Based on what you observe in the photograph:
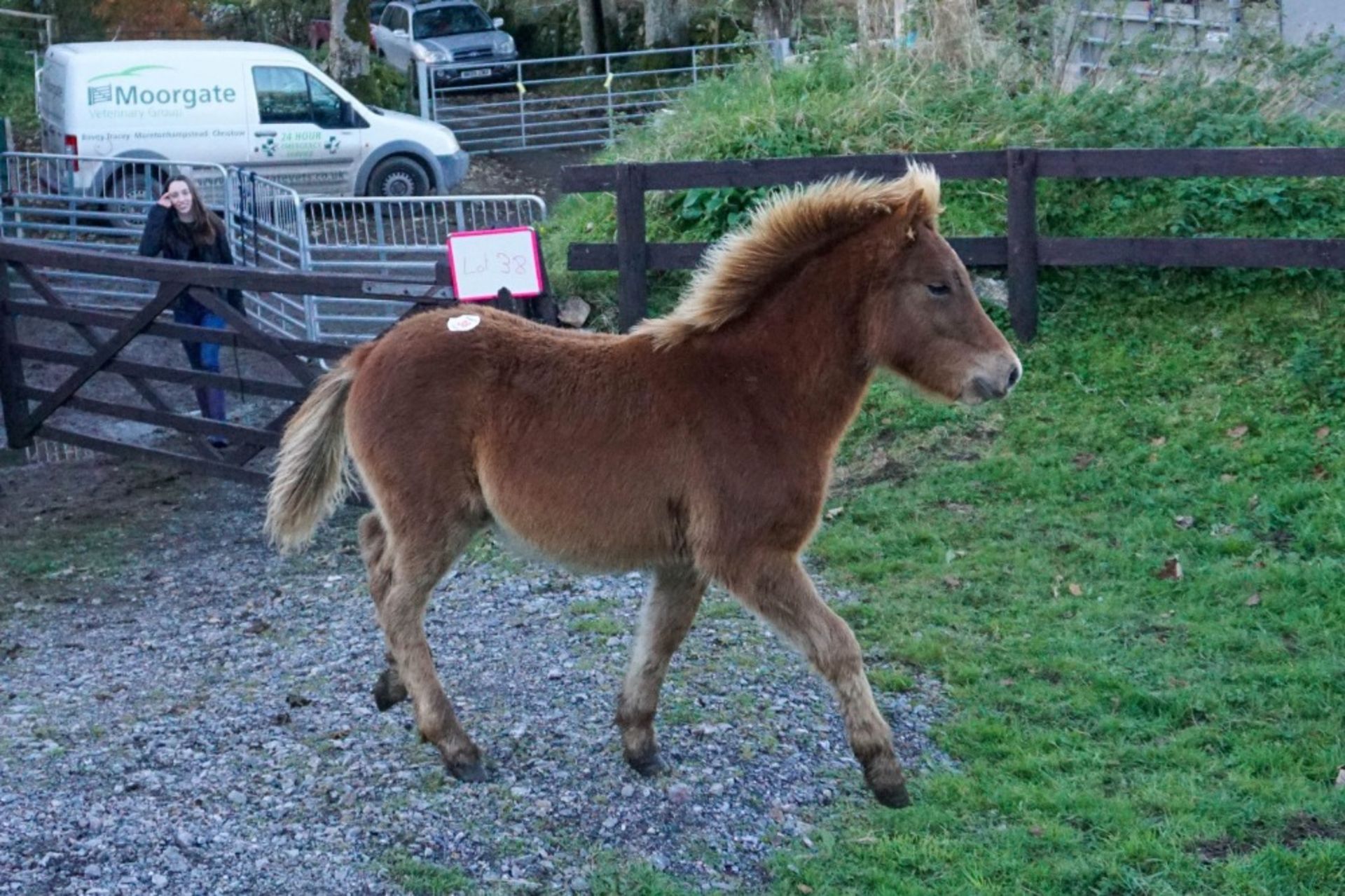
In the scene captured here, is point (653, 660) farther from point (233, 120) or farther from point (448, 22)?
point (448, 22)

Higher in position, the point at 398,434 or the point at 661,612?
the point at 398,434

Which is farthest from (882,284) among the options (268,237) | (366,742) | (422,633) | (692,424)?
(268,237)

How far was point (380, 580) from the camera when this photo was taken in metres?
6.23

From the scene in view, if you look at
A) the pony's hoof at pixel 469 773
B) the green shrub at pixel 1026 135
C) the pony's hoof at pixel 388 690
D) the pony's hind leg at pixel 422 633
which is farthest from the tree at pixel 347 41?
the pony's hoof at pixel 469 773

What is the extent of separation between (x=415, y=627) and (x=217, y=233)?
7.07 m

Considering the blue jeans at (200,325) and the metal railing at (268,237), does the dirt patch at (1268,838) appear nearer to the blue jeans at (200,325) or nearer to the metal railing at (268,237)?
the blue jeans at (200,325)

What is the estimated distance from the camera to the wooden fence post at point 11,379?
11492 mm

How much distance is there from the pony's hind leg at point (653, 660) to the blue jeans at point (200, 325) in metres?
6.87

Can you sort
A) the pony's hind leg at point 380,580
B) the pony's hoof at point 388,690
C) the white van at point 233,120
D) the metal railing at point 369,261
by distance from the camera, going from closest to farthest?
the pony's hind leg at point 380,580
the pony's hoof at point 388,690
the metal railing at point 369,261
the white van at point 233,120

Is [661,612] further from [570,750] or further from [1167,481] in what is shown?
[1167,481]

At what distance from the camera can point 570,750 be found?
6109 millimetres

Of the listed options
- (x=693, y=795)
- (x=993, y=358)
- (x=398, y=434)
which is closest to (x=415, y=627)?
(x=398, y=434)

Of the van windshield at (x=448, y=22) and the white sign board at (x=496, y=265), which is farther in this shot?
the van windshield at (x=448, y=22)

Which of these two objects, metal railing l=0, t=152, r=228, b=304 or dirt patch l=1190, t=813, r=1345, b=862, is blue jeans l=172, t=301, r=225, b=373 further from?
dirt patch l=1190, t=813, r=1345, b=862
